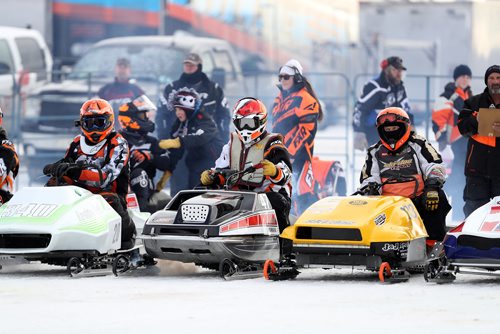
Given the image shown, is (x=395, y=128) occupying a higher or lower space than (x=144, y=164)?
higher

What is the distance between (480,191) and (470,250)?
2.50 m

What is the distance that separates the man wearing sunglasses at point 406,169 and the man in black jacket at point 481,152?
42.6 inches

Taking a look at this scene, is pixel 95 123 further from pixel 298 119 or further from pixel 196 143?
pixel 298 119

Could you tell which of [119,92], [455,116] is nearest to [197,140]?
[455,116]

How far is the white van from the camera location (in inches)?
1036

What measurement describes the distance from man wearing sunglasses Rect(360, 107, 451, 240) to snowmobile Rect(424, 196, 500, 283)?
0.70 meters

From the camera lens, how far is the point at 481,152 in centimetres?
1460

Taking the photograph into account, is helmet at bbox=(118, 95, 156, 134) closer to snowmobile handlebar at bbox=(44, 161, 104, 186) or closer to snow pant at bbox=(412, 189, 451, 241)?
snowmobile handlebar at bbox=(44, 161, 104, 186)

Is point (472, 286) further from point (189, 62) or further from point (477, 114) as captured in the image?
point (189, 62)

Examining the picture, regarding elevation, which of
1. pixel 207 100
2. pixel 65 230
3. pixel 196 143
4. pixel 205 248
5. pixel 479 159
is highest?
pixel 207 100

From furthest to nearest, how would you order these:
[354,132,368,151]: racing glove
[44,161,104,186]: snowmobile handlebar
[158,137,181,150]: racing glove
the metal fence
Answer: the metal fence < [354,132,368,151]: racing glove < [158,137,181,150]: racing glove < [44,161,104,186]: snowmobile handlebar

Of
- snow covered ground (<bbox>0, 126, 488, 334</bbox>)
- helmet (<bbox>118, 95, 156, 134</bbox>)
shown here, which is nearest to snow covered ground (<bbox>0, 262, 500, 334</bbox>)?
snow covered ground (<bbox>0, 126, 488, 334</bbox>)

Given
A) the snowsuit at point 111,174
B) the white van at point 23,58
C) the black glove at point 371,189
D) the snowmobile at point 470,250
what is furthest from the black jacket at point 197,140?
the white van at point 23,58

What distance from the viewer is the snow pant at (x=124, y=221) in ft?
44.4
